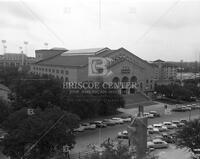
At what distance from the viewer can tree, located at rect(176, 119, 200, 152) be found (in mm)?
5186

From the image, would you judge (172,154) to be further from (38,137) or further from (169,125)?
(38,137)

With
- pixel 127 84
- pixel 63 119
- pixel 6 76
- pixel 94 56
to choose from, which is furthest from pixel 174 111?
pixel 6 76

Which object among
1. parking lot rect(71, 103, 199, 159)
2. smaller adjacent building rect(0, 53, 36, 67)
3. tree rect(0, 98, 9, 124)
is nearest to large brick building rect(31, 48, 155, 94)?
parking lot rect(71, 103, 199, 159)

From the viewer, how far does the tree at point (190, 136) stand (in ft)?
17.0

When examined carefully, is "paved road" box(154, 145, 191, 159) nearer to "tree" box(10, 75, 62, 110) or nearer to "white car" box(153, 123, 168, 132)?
"white car" box(153, 123, 168, 132)

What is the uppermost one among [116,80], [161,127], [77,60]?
[77,60]

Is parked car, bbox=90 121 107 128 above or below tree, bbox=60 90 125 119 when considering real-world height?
below

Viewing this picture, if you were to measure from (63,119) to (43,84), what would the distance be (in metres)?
2.86

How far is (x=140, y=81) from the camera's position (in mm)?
14781

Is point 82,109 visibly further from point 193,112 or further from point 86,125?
point 193,112

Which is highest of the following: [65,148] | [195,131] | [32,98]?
[32,98]

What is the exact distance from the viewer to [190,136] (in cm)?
527

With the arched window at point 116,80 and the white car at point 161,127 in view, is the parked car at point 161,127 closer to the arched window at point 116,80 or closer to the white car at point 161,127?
the white car at point 161,127

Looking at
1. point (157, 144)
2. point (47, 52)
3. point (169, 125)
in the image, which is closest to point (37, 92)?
point (157, 144)
